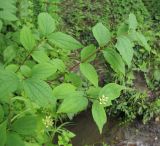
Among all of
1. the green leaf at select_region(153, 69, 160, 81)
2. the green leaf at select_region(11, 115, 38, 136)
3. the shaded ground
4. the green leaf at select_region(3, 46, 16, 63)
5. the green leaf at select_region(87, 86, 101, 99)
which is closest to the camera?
the green leaf at select_region(11, 115, 38, 136)

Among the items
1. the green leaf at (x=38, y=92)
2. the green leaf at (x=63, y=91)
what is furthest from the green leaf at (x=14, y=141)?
the green leaf at (x=63, y=91)

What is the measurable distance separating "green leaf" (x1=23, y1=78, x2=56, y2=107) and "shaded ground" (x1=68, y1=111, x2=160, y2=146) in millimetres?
2572

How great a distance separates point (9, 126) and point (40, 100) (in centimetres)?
20

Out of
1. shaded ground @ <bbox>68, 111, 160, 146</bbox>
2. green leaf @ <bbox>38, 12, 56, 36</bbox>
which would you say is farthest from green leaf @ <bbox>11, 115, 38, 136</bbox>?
shaded ground @ <bbox>68, 111, 160, 146</bbox>

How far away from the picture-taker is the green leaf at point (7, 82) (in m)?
1.23

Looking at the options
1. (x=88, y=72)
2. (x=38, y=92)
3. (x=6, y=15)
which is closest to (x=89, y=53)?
(x=88, y=72)

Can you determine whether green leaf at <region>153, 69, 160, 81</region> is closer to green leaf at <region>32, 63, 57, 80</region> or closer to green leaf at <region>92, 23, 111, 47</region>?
green leaf at <region>92, 23, 111, 47</region>

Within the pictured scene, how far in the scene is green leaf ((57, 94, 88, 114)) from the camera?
53.3 inches

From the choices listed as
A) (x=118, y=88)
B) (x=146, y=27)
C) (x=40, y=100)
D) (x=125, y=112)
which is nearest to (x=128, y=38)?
(x=118, y=88)

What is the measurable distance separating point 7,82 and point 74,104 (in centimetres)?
26

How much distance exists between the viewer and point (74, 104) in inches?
53.4

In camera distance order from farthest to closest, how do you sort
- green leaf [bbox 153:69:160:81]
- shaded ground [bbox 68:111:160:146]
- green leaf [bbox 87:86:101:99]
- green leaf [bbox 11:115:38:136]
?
green leaf [bbox 153:69:160:81] → shaded ground [bbox 68:111:160:146] → green leaf [bbox 87:86:101:99] → green leaf [bbox 11:115:38:136]

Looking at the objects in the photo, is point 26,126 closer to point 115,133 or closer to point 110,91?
point 110,91

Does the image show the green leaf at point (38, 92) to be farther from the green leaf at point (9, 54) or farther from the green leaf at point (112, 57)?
the green leaf at point (9, 54)
